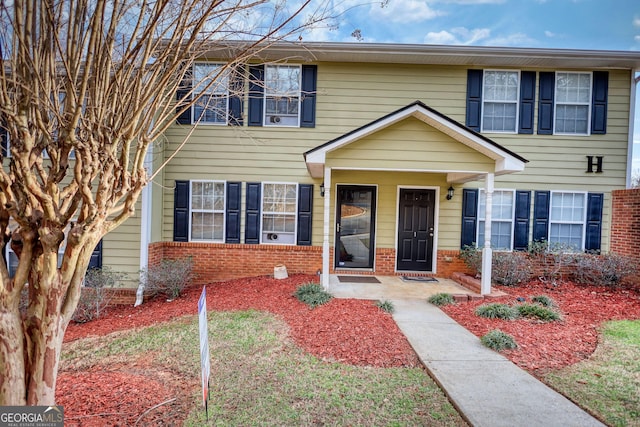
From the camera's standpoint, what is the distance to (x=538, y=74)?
26.3 feet

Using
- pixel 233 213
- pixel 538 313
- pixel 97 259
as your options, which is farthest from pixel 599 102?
pixel 97 259

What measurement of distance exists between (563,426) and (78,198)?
14.1 feet

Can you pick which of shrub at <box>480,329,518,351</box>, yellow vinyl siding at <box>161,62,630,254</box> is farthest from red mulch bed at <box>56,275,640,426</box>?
yellow vinyl siding at <box>161,62,630,254</box>

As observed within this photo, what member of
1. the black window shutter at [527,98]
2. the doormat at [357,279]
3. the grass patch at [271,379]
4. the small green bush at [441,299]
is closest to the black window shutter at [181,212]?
the grass patch at [271,379]

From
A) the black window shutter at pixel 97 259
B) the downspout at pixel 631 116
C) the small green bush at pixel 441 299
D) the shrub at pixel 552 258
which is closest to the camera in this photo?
the small green bush at pixel 441 299

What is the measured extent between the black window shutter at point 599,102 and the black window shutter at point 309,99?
7.20m

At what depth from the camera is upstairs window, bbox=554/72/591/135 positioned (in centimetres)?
802

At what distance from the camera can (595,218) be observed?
26.4 ft

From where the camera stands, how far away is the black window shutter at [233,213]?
8133 mm

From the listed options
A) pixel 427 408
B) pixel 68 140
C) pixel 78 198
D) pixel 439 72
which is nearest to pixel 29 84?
pixel 68 140

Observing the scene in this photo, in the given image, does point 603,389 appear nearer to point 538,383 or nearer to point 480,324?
point 538,383

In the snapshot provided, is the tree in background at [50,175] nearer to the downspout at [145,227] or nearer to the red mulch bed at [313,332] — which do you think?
the red mulch bed at [313,332]

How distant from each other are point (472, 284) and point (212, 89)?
6.49 metres

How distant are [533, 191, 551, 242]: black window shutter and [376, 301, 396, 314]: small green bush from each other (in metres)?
5.18
